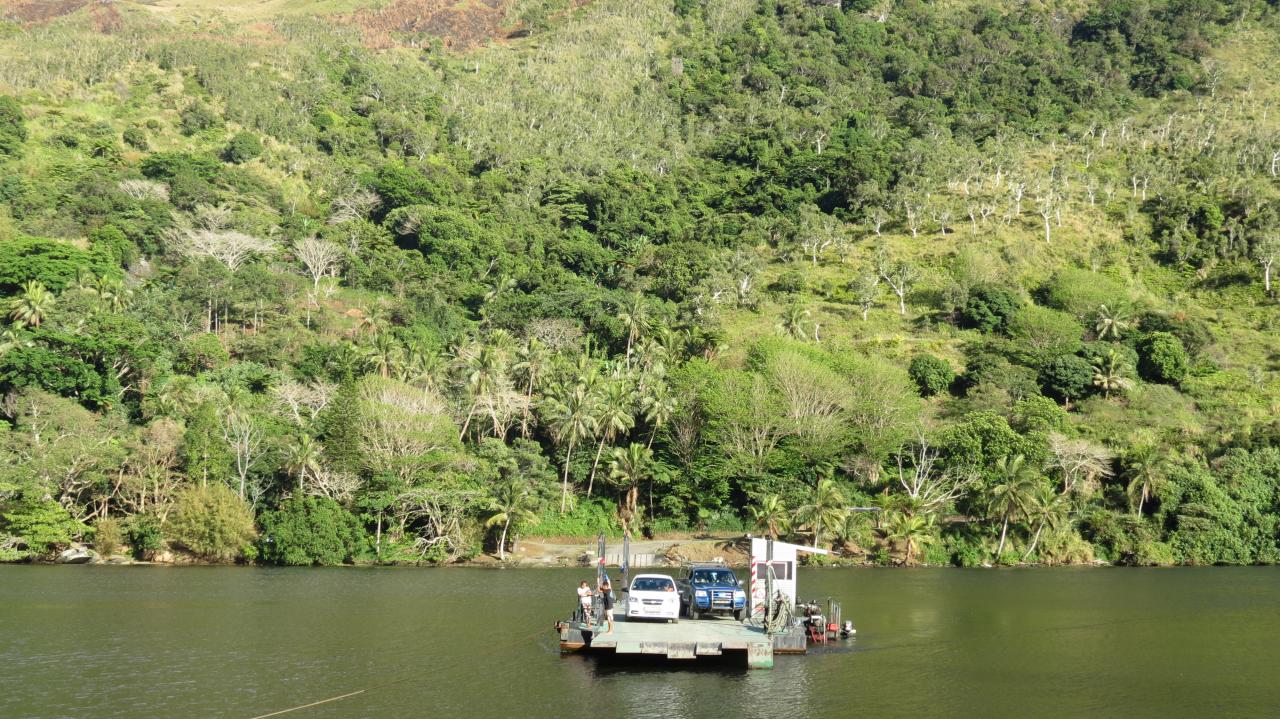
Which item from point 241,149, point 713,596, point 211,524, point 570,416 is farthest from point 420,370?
point 241,149

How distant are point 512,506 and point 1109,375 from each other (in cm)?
6386

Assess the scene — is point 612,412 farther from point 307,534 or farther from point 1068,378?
point 1068,378

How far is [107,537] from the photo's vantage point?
2921 inches

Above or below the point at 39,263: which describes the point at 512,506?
below

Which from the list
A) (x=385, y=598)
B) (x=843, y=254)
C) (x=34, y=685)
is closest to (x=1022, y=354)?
(x=843, y=254)

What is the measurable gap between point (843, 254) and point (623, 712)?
124 metres

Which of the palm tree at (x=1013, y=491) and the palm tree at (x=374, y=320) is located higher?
the palm tree at (x=374, y=320)

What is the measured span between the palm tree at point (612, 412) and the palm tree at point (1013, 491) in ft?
104

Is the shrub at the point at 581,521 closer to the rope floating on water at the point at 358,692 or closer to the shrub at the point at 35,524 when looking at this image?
the shrub at the point at 35,524

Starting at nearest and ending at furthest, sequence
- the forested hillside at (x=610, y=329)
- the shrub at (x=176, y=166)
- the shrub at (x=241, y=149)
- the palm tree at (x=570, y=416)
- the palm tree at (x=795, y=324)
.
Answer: the forested hillside at (x=610, y=329), the palm tree at (x=570, y=416), the palm tree at (x=795, y=324), the shrub at (x=176, y=166), the shrub at (x=241, y=149)

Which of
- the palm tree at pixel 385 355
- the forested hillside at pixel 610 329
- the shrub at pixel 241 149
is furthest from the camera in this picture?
the shrub at pixel 241 149

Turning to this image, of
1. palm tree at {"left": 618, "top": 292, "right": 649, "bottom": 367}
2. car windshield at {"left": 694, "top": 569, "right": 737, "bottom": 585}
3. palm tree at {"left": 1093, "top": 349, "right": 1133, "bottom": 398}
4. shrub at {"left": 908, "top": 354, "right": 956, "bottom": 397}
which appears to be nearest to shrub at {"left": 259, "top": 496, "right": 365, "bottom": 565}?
car windshield at {"left": 694, "top": 569, "right": 737, "bottom": 585}

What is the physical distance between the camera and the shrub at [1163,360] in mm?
103000

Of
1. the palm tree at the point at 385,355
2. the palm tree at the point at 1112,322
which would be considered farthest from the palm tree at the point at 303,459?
the palm tree at the point at 1112,322
